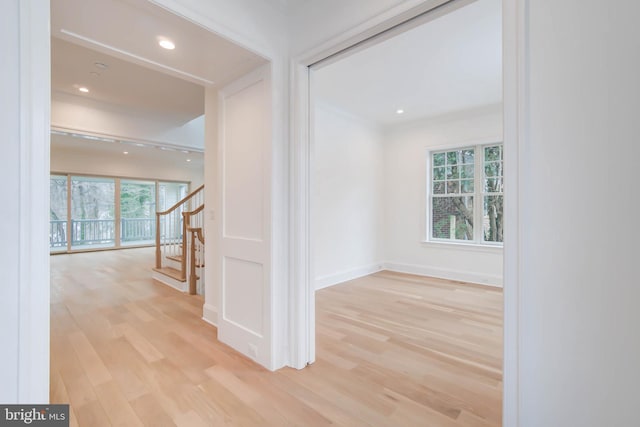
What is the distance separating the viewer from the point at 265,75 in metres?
2.17

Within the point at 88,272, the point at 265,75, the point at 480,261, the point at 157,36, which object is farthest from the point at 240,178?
the point at 88,272

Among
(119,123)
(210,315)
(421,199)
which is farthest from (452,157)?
(119,123)

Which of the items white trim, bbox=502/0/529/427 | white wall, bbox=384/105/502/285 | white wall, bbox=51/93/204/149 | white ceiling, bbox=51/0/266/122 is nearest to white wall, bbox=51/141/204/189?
white wall, bbox=51/93/204/149

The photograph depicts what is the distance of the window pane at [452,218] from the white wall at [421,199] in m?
0.23

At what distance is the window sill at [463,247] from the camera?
14.6 feet

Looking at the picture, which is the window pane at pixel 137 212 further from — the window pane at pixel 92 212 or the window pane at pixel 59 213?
the window pane at pixel 59 213

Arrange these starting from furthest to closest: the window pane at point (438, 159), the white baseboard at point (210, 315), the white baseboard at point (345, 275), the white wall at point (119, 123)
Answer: the window pane at point (438, 159), the white baseboard at point (345, 275), the white wall at point (119, 123), the white baseboard at point (210, 315)

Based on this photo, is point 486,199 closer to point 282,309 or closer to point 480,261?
point 480,261

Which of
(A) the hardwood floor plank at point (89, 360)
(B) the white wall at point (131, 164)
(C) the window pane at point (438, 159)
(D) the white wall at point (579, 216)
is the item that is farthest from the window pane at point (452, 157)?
(B) the white wall at point (131, 164)

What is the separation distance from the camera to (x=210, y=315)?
9.91 ft

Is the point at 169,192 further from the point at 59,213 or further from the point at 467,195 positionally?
the point at 467,195

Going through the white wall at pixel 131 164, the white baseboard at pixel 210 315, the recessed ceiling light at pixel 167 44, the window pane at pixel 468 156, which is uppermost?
the white wall at pixel 131 164

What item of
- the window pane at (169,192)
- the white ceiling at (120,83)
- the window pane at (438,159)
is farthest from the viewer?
the window pane at (169,192)

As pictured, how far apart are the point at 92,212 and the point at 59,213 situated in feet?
2.47
